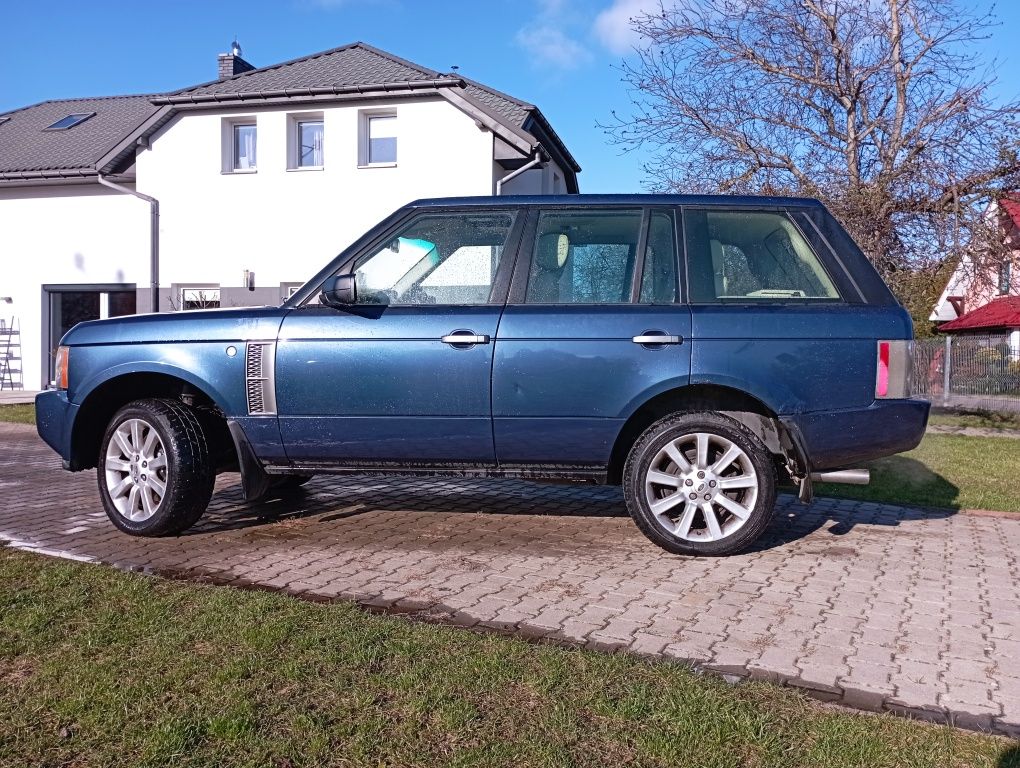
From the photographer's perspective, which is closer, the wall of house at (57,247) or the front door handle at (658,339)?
the front door handle at (658,339)

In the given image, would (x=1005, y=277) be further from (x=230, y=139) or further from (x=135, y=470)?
(x=230, y=139)

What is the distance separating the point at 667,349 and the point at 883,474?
4.76m

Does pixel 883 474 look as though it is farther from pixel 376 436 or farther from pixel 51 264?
pixel 51 264

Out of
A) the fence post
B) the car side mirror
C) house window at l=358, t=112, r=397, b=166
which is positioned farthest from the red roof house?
the car side mirror

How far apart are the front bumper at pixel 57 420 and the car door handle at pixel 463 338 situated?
7.75ft

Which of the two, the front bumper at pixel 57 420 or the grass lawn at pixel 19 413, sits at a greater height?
the front bumper at pixel 57 420

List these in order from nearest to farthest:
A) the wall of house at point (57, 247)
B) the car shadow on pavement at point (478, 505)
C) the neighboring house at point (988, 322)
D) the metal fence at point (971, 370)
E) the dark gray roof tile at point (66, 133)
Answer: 1. the car shadow on pavement at point (478, 505)
2. the metal fence at point (971, 370)
3. the wall of house at point (57, 247)
4. the dark gray roof tile at point (66, 133)
5. the neighboring house at point (988, 322)

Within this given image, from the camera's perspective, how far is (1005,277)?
13922mm

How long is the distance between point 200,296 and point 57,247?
13.5 feet

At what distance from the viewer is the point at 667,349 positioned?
184 inches

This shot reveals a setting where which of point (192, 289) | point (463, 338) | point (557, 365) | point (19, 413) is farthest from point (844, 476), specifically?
point (192, 289)

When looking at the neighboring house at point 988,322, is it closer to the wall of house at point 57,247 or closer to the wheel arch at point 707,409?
the wall of house at point 57,247

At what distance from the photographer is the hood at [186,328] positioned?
504 cm

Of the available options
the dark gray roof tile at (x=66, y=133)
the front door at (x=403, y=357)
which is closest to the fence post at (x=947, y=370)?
the front door at (x=403, y=357)
